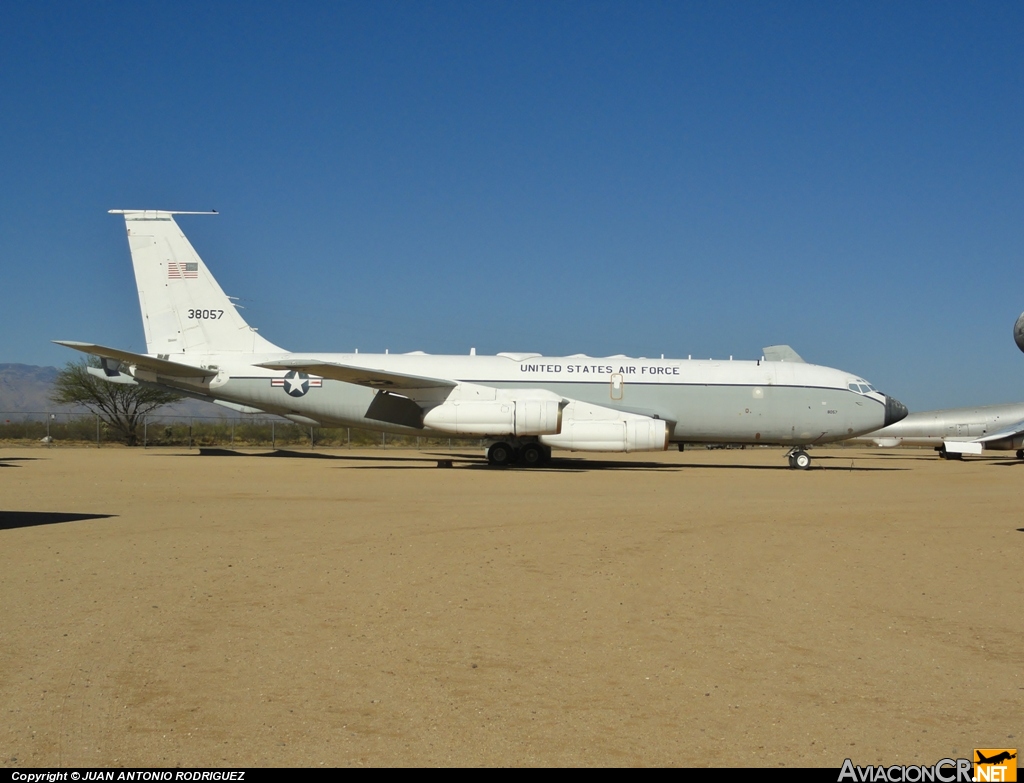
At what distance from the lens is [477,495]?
1559 centimetres

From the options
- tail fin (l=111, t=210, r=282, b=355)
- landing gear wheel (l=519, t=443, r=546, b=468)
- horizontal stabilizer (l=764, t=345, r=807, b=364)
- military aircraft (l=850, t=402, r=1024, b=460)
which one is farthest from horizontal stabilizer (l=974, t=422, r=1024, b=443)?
tail fin (l=111, t=210, r=282, b=355)

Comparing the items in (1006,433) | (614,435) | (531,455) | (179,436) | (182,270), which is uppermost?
(182,270)

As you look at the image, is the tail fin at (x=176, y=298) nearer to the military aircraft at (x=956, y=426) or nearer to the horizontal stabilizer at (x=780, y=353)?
the horizontal stabilizer at (x=780, y=353)

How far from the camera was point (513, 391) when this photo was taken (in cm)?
2561

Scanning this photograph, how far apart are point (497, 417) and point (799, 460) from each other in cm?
983

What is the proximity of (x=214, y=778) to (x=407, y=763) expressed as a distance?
0.77m

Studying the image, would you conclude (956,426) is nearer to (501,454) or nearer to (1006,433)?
(1006,433)

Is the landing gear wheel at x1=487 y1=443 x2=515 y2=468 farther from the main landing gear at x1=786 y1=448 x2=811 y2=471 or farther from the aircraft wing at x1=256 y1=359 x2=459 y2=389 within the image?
the main landing gear at x1=786 y1=448 x2=811 y2=471

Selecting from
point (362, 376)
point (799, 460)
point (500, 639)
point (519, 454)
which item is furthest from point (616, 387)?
point (500, 639)

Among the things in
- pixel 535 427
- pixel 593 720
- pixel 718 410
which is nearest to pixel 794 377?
pixel 718 410

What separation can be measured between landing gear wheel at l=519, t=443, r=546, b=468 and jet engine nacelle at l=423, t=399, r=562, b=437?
5.33 ft

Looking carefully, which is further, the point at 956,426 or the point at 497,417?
the point at 956,426

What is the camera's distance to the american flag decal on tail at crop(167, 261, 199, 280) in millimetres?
28031

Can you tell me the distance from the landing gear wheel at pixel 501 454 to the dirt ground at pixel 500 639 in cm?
1381
